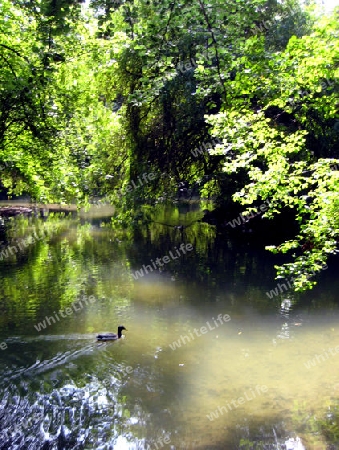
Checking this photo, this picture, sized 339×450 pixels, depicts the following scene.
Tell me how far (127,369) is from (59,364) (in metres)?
1.38

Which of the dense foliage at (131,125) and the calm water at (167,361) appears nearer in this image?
the calm water at (167,361)

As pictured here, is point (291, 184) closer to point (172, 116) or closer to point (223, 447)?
point (223, 447)

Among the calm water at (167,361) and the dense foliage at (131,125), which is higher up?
the dense foliage at (131,125)

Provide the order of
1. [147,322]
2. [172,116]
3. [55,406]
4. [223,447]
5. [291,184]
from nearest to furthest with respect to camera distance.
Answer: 1. [223,447]
2. [291,184]
3. [55,406]
4. [147,322]
5. [172,116]

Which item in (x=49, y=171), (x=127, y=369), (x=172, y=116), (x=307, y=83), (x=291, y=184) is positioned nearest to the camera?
(x=291, y=184)

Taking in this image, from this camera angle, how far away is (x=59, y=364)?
25.9 ft

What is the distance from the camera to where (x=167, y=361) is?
316 inches

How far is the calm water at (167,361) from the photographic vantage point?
5.94m

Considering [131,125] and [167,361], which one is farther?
[131,125]

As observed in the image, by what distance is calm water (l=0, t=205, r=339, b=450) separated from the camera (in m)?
5.94

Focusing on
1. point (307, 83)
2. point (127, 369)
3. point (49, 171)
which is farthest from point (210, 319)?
point (49, 171)

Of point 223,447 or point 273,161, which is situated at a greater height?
point 273,161

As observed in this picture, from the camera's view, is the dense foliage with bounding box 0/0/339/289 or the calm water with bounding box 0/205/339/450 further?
the dense foliage with bounding box 0/0/339/289

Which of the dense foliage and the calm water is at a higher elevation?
the dense foliage
